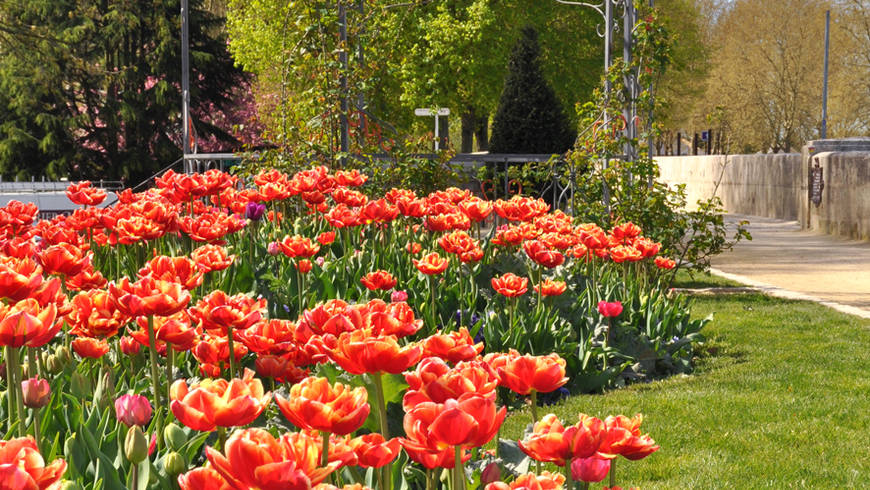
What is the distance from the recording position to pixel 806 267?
580 inches

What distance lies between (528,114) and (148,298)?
66.9 ft

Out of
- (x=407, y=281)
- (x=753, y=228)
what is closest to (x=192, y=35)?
(x=753, y=228)

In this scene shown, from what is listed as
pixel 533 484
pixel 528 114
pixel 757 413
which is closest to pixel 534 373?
pixel 533 484

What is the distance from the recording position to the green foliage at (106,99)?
3161 centimetres

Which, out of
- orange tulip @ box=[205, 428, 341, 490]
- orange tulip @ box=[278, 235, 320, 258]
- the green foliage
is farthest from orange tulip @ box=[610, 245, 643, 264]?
the green foliage

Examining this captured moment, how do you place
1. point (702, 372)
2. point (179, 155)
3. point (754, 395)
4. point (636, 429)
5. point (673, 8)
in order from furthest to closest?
1. point (673, 8)
2. point (179, 155)
3. point (702, 372)
4. point (754, 395)
5. point (636, 429)

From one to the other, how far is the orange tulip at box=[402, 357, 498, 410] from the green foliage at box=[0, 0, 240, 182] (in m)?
30.7

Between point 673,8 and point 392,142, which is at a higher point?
point 673,8

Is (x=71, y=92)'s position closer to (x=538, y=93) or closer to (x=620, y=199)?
(x=538, y=93)

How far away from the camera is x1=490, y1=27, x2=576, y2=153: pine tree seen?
22406mm

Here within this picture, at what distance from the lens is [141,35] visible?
3394 cm

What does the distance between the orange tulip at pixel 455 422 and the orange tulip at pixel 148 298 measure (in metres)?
1.12

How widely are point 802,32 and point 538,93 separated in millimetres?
27799

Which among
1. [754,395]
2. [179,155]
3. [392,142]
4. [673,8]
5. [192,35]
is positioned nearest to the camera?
[754,395]
